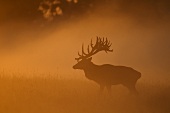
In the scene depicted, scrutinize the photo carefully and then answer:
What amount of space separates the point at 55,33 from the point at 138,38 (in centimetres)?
85

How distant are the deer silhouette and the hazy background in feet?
0.19

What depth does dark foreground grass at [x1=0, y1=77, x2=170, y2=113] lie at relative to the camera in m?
3.86

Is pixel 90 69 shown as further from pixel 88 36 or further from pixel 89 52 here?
pixel 88 36

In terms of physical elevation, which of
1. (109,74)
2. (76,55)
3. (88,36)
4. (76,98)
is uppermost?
(88,36)


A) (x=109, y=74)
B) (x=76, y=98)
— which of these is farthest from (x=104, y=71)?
(x=76, y=98)

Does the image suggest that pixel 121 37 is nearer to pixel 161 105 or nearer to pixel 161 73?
pixel 161 73

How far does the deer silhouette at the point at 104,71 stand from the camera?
3.97m

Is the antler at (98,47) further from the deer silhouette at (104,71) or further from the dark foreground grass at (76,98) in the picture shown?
the dark foreground grass at (76,98)

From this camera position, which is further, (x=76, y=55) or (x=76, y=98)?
(x=76, y=55)

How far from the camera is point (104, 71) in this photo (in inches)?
158

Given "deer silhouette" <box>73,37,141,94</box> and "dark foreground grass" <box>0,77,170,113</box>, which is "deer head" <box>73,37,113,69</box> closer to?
"deer silhouette" <box>73,37,141,94</box>

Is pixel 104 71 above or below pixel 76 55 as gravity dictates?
below

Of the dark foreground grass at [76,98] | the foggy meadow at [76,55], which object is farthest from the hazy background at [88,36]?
the dark foreground grass at [76,98]

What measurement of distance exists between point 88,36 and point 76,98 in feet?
2.08
